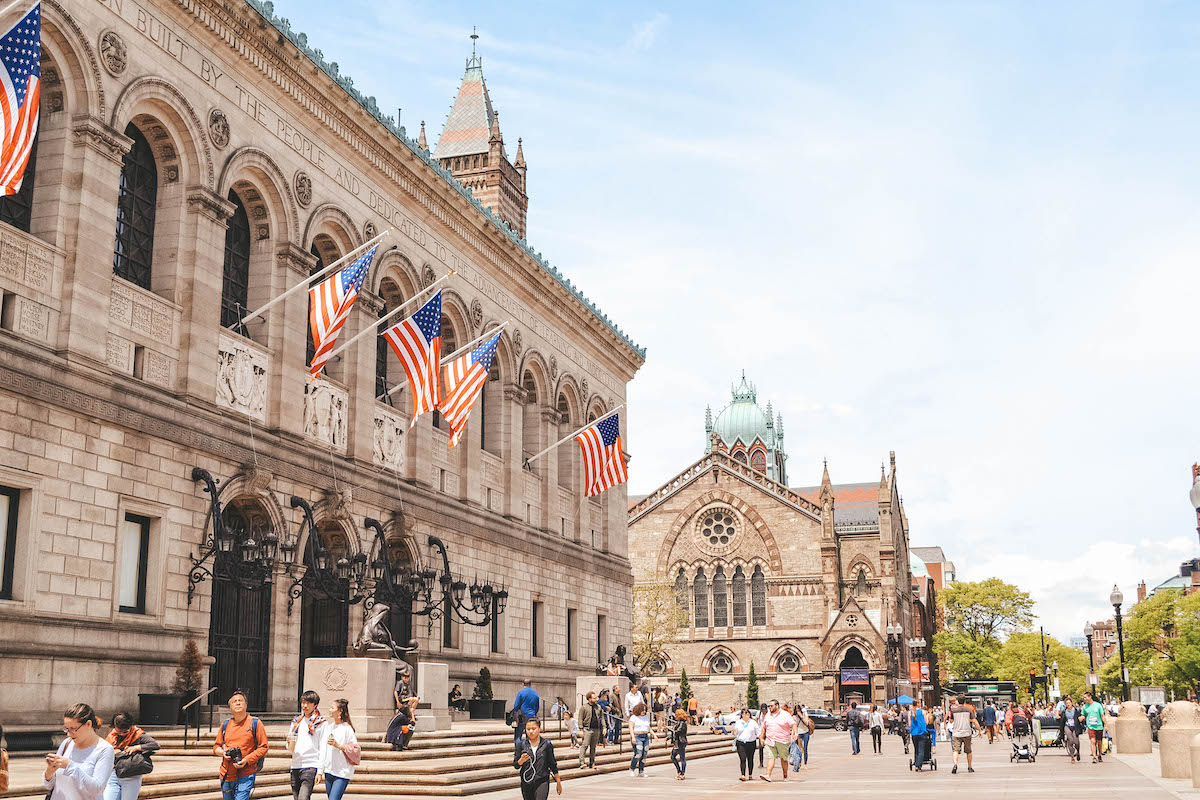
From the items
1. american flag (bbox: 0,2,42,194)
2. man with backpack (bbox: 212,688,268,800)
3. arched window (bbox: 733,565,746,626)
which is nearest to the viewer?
man with backpack (bbox: 212,688,268,800)

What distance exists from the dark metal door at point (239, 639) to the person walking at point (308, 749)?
11.0 meters

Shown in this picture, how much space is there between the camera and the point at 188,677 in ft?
71.0

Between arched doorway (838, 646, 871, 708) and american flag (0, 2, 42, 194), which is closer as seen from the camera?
american flag (0, 2, 42, 194)

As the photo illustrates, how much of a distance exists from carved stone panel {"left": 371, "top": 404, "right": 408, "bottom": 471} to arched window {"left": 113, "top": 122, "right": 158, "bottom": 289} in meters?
8.44

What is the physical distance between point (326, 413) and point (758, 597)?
203ft

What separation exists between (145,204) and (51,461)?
6.46m

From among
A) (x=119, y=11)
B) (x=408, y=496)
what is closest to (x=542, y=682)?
(x=408, y=496)

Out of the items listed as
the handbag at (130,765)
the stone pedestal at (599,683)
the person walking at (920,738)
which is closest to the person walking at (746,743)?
the person walking at (920,738)

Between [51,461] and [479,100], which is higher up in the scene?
[479,100]

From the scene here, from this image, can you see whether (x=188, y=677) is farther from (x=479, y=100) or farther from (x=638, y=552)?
(x=638, y=552)

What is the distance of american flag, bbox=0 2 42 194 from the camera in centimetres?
1589

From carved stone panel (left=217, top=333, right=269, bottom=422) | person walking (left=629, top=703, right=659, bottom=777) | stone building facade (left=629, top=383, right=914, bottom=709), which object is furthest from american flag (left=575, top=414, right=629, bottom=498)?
stone building facade (left=629, top=383, right=914, bottom=709)

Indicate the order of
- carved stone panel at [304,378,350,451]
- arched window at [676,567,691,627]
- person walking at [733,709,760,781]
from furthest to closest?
arched window at [676,567,691,627] < carved stone panel at [304,378,350,451] < person walking at [733,709,760,781]

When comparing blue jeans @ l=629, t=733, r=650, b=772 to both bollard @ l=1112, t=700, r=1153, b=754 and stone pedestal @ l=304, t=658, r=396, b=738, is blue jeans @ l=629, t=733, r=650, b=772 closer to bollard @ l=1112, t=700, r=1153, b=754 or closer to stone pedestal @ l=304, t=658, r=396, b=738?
stone pedestal @ l=304, t=658, r=396, b=738
